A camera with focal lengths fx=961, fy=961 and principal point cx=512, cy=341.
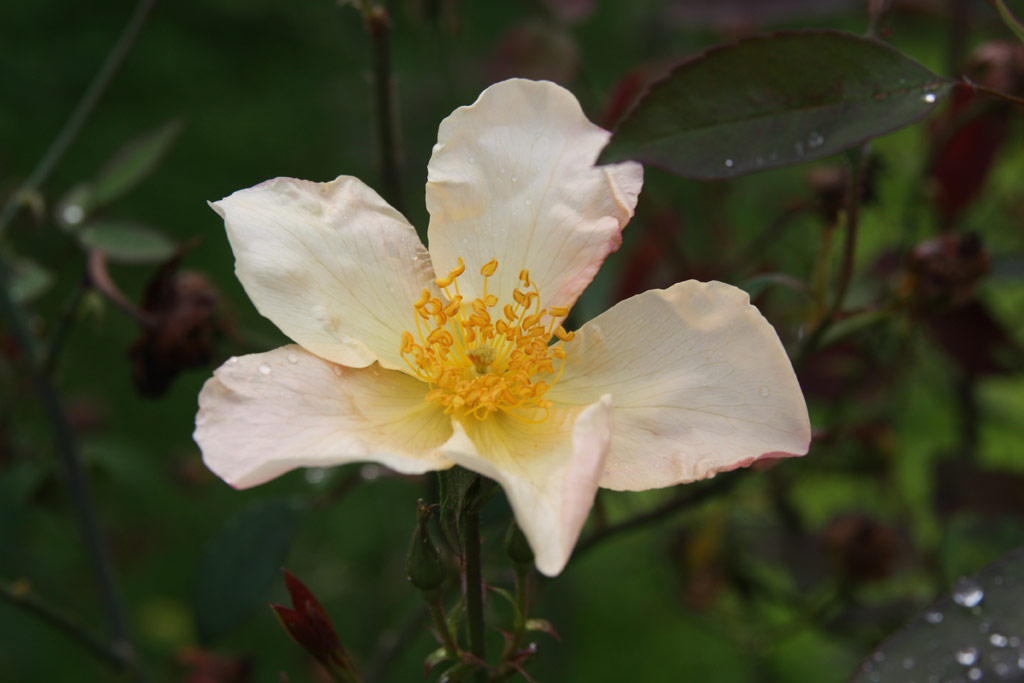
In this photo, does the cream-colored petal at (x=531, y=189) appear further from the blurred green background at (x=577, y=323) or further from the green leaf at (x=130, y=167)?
the green leaf at (x=130, y=167)

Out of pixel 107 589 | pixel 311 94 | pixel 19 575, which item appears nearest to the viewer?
pixel 107 589

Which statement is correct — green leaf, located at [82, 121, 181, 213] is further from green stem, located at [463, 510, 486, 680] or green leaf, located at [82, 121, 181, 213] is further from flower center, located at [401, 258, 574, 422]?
green stem, located at [463, 510, 486, 680]

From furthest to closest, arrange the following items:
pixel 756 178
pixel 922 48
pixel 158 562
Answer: pixel 922 48 < pixel 158 562 < pixel 756 178

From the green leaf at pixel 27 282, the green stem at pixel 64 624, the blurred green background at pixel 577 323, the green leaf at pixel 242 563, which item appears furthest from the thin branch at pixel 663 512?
the green leaf at pixel 27 282

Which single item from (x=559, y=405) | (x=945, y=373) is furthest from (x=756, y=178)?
(x=559, y=405)

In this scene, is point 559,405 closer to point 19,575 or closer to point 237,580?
point 237,580
